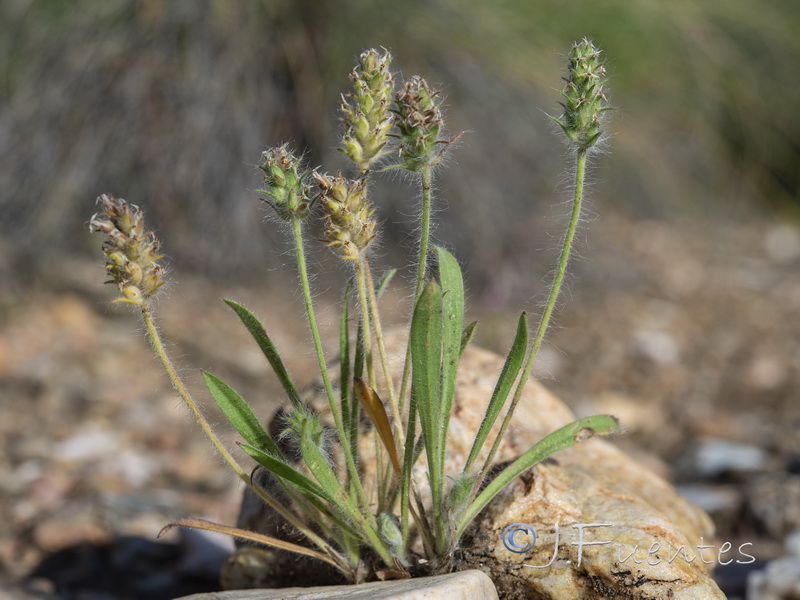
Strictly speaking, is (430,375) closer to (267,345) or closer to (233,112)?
(267,345)

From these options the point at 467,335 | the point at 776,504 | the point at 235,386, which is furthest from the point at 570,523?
the point at 235,386

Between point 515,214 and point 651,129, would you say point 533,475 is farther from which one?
point 651,129

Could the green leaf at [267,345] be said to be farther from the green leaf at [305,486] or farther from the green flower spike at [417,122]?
the green flower spike at [417,122]

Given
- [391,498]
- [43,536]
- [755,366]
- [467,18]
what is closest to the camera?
[391,498]

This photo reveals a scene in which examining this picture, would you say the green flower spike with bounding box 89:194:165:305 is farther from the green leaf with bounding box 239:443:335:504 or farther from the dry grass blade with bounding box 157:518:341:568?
the dry grass blade with bounding box 157:518:341:568

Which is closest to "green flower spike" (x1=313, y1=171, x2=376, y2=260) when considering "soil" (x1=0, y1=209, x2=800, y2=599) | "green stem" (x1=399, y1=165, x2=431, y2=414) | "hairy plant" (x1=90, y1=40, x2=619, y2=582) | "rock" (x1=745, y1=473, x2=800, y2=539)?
"hairy plant" (x1=90, y1=40, x2=619, y2=582)

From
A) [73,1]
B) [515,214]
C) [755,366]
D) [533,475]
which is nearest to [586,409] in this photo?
[755,366]
